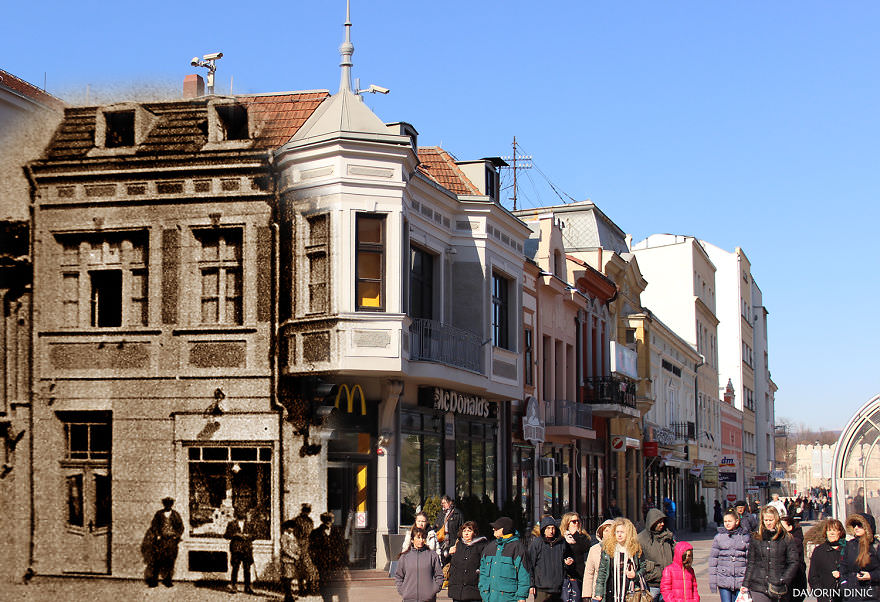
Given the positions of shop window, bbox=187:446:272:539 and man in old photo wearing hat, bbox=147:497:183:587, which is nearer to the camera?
man in old photo wearing hat, bbox=147:497:183:587

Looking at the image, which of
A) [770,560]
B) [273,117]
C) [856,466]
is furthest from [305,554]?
[856,466]

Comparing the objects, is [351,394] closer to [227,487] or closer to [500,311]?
[227,487]

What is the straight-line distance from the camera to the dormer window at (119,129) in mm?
10891

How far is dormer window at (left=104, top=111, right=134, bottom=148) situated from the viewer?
10.9 metres

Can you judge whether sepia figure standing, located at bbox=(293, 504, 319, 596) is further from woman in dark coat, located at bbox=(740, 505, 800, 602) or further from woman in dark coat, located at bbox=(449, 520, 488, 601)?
Result: woman in dark coat, located at bbox=(740, 505, 800, 602)

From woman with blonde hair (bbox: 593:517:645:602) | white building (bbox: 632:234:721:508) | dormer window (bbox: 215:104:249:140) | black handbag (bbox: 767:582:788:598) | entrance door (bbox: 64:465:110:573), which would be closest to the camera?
entrance door (bbox: 64:465:110:573)

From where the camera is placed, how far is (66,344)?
10.5 metres

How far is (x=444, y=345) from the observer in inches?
811

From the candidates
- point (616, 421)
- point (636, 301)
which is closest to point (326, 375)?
point (616, 421)

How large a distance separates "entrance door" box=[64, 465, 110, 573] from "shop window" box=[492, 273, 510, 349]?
50.0 feet

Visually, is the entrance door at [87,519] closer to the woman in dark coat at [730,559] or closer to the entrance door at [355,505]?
the entrance door at [355,505]

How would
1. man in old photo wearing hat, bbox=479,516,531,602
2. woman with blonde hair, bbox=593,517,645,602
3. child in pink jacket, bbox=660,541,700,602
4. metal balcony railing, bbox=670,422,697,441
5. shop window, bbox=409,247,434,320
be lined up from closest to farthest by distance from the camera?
woman with blonde hair, bbox=593,517,645,602, child in pink jacket, bbox=660,541,700,602, man in old photo wearing hat, bbox=479,516,531,602, shop window, bbox=409,247,434,320, metal balcony railing, bbox=670,422,697,441

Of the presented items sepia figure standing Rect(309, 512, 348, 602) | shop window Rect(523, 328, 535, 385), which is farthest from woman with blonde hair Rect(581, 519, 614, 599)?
shop window Rect(523, 328, 535, 385)

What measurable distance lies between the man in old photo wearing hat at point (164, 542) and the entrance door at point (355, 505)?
60.4 inches
